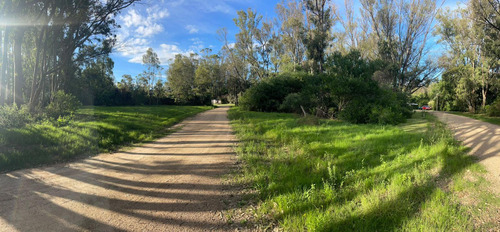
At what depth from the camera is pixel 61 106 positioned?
36.9ft

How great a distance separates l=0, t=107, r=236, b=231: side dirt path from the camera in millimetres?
2490

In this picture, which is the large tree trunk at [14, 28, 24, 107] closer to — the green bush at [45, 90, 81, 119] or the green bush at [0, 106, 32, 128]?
the green bush at [45, 90, 81, 119]

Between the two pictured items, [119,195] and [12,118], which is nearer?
[119,195]

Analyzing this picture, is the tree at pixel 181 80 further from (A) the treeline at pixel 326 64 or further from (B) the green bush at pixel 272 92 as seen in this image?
(B) the green bush at pixel 272 92

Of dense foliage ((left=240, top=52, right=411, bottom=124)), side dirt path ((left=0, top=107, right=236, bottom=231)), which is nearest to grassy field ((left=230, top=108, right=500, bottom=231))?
side dirt path ((left=0, top=107, right=236, bottom=231))

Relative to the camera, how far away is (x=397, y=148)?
5.57 m

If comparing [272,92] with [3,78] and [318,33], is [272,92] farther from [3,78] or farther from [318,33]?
[3,78]

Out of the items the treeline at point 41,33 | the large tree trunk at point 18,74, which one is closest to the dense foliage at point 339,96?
the treeline at point 41,33

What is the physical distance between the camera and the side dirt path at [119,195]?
249 cm

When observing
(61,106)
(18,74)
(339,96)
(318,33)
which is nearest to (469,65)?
(318,33)

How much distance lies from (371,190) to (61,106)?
1471 cm

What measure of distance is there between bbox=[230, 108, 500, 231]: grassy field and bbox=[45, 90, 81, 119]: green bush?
11417 millimetres

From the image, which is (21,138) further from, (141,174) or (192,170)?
(192,170)

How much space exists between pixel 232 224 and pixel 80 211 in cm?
206
